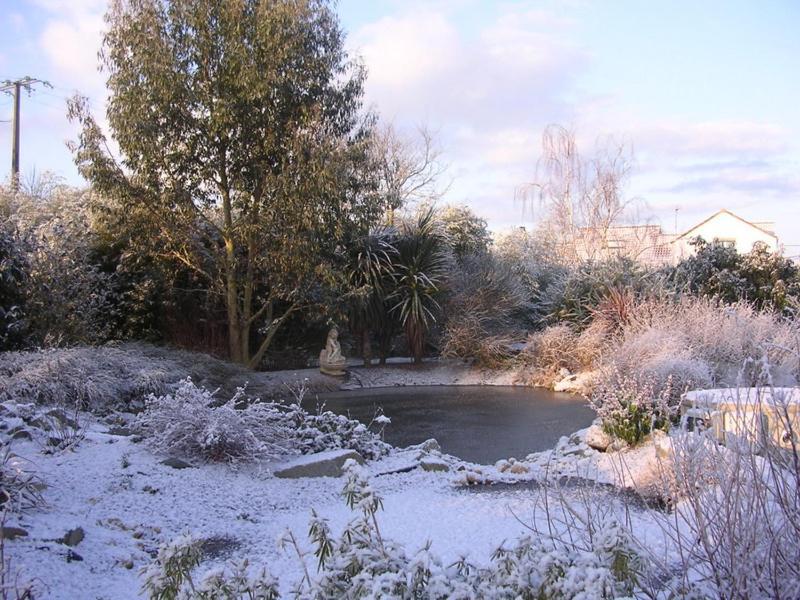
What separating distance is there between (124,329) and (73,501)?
8131 millimetres

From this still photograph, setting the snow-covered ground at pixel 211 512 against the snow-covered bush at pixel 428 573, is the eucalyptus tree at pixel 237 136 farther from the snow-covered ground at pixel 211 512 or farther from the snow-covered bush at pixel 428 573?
the snow-covered bush at pixel 428 573

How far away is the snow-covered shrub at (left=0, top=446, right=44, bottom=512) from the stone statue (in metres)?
8.01

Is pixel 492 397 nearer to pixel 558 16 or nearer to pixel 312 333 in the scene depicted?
pixel 312 333

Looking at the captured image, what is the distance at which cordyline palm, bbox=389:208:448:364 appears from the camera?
12500 mm

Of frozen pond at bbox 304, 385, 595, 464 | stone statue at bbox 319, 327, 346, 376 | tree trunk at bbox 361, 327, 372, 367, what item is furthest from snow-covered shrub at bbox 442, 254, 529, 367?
stone statue at bbox 319, 327, 346, 376

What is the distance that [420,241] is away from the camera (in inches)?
502

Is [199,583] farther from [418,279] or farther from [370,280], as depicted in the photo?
[418,279]

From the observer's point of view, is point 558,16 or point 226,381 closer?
point 558,16

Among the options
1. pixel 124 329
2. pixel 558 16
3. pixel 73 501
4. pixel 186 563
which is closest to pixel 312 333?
pixel 124 329

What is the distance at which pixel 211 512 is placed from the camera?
396cm

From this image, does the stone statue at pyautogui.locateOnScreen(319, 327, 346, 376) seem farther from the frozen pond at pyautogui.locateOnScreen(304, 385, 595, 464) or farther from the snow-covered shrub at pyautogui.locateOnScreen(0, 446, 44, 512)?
the snow-covered shrub at pyautogui.locateOnScreen(0, 446, 44, 512)

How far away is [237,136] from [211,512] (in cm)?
739

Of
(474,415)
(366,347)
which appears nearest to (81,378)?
(474,415)

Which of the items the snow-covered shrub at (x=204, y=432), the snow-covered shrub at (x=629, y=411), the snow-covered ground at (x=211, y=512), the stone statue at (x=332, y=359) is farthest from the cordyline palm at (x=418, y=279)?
the snow-covered shrub at (x=204, y=432)
